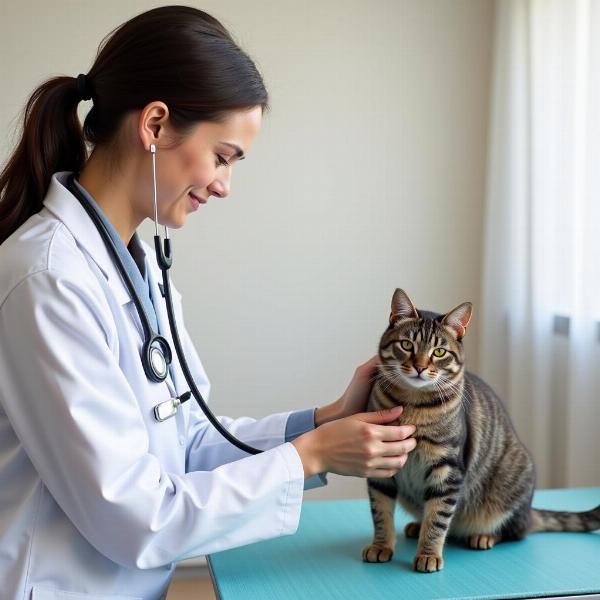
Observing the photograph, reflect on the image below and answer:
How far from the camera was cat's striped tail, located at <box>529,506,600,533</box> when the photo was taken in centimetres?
158

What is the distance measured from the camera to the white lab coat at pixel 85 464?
3.52ft

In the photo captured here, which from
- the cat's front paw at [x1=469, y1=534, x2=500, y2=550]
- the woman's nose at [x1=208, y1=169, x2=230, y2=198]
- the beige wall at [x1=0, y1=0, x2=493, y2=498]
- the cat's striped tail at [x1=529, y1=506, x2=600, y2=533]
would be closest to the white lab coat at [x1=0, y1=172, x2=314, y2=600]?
the woman's nose at [x1=208, y1=169, x2=230, y2=198]

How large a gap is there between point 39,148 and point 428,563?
0.96 m

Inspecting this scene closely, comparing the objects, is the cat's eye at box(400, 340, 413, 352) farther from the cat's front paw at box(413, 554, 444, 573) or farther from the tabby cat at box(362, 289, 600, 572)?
the cat's front paw at box(413, 554, 444, 573)

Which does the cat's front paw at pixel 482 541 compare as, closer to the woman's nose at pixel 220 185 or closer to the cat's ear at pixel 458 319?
the cat's ear at pixel 458 319

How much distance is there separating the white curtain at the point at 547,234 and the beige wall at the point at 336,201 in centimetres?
15

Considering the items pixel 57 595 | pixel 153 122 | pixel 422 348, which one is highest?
pixel 153 122

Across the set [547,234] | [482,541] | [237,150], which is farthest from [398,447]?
[547,234]

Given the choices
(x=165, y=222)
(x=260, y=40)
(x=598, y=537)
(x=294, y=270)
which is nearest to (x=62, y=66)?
(x=260, y=40)

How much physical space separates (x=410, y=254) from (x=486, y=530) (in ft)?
5.92

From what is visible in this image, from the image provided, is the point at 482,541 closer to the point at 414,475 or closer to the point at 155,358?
the point at 414,475

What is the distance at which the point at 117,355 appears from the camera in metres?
1.20

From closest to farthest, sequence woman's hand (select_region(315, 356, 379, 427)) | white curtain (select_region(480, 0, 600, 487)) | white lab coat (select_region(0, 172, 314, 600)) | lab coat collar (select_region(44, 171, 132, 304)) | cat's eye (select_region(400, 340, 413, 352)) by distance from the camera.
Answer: white lab coat (select_region(0, 172, 314, 600))
lab coat collar (select_region(44, 171, 132, 304))
cat's eye (select_region(400, 340, 413, 352))
woman's hand (select_region(315, 356, 379, 427))
white curtain (select_region(480, 0, 600, 487))

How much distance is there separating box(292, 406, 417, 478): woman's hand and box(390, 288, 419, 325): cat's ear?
0.26 m
